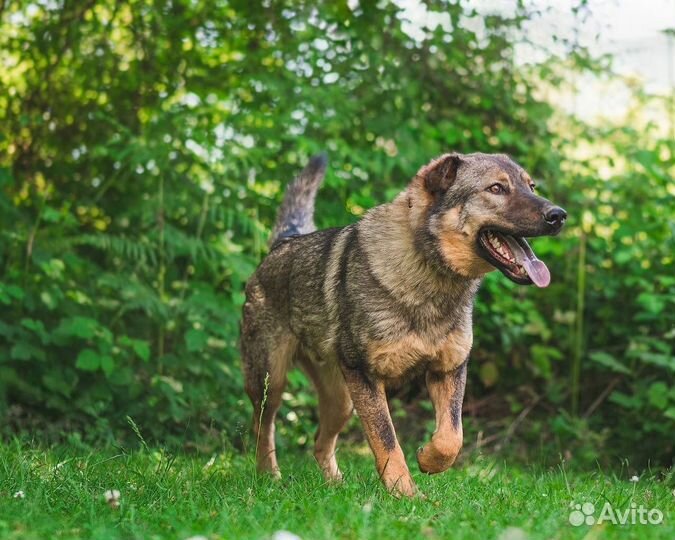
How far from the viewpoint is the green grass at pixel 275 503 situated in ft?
11.1

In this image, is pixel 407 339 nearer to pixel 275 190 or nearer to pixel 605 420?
pixel 275 190

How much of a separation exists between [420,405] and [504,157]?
3.70m

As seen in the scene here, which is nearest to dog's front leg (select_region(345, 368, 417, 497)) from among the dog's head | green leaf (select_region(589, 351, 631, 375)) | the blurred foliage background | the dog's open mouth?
the dog's head

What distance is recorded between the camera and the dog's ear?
4.74m

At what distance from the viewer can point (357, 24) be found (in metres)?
7.41

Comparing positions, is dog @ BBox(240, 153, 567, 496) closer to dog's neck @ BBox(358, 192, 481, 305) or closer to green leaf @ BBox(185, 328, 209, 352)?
dog's neck @ BBox(358, 192, 481, 305)

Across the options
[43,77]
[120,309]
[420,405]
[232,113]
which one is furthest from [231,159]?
[420,405]

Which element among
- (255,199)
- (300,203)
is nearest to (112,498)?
(300,203)

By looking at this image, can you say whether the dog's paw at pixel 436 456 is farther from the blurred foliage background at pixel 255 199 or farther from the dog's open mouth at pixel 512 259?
the blurred foliage background at pixel 255 199

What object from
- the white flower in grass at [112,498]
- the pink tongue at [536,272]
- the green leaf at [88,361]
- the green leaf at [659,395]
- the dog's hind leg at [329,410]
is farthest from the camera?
the green leaf at [659,395]

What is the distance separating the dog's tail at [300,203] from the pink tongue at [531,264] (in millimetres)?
1877

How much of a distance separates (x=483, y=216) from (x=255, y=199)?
3.23 metres

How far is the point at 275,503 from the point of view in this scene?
3932mm

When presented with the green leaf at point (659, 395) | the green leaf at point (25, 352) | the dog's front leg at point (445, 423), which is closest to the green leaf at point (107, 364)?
the green leaf at point (25, 352)
